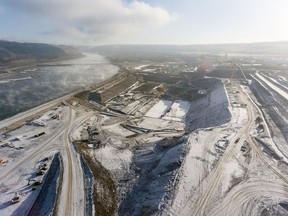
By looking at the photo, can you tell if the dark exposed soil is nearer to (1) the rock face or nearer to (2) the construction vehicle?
(2) the construction vehicle

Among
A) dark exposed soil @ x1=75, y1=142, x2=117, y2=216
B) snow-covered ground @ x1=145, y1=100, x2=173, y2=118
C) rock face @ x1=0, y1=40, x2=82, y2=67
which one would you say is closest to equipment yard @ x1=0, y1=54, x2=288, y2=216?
dark exposed soil @ x1=75, y1=142, x2=117, y2=216

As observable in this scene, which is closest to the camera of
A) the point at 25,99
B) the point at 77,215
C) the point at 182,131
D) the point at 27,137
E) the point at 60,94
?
the point at 77,215

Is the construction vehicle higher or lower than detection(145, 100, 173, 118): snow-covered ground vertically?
higher

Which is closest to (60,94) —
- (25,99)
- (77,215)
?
(25,99)

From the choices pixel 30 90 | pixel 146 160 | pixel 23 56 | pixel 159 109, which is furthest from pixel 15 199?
pixel 23 56

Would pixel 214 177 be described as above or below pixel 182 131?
above

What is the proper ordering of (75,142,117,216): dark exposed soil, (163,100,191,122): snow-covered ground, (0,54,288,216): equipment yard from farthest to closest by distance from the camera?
1. (163,100,191,122): snow-covered ground
2. (75,142,117,216): dark exposed soil
3. (0,54,288,216): equipment yard

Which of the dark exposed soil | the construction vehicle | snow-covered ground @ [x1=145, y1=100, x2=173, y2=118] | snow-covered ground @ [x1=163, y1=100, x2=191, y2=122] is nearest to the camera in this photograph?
the dark exposed soil

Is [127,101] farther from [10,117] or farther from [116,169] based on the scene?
[116,169]

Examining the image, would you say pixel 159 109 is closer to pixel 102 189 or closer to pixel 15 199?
pixel 102 189
